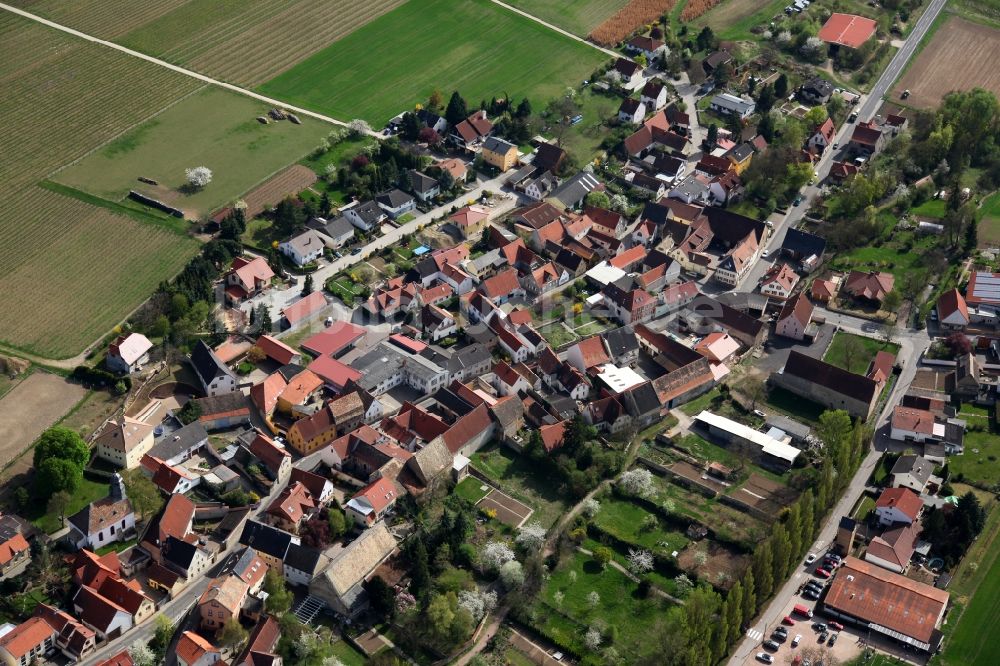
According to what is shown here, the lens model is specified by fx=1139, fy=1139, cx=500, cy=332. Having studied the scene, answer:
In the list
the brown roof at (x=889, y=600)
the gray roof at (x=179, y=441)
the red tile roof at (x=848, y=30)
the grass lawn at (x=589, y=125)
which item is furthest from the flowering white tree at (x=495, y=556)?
the red tile roof at (x=848, y=30)

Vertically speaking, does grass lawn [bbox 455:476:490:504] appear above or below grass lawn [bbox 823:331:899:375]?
below

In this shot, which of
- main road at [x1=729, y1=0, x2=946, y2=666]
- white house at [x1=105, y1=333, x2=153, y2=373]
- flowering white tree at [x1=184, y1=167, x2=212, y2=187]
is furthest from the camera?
flowering white tree at [x1=184, y1=167, x2=212, y2=187]

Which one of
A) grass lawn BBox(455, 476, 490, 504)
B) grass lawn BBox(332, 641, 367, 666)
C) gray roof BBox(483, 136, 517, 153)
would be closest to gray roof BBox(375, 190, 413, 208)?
gray roof BBox(483, 136, 517, 153)

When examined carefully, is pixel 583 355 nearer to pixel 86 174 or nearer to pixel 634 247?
pixel 634 247

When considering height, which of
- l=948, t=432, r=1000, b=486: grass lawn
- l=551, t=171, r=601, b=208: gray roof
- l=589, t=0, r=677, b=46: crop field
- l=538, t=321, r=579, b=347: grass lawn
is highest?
l=589, t=0, r=677, b=46: crop field

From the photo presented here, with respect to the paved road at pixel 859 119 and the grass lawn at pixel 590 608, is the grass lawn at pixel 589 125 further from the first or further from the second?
the grass lawn at pixel 590 608

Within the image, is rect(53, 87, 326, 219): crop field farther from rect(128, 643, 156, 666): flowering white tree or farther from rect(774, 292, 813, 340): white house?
rect(774, 292, 813, 340): white house

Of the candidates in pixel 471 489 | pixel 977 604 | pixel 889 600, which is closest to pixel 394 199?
pixel 471 489

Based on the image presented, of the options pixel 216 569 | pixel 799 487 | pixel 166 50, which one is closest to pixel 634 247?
pixel 799 487
